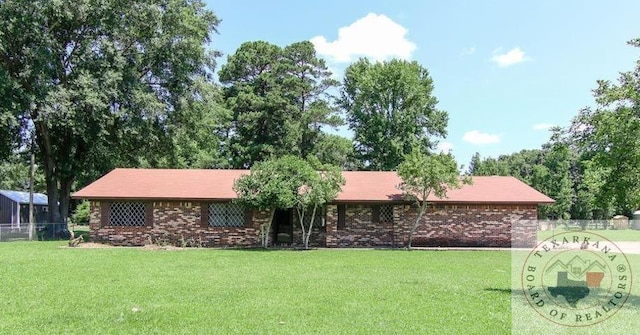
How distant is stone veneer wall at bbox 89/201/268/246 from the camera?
2073 cm

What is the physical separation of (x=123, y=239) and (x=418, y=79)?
27924 mm

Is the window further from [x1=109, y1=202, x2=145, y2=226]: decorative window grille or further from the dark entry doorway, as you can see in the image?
[x1=109, y1=202, x2=145, y2=226]: decorative window grille

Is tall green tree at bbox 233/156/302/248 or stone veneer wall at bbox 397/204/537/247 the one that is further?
stone veneer wall at bbox 397/204/537/247

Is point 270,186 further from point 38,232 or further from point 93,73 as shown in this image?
point 38,232

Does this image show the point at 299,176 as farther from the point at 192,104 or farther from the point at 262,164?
the point at 192,104

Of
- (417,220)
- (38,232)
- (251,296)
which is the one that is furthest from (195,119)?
(251,296)

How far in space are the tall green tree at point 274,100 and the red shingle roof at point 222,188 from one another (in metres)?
13.5

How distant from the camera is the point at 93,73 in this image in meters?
23.9

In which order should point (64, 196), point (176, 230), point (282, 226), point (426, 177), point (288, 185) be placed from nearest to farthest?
1. point (288, 185)
2. point (426, 177)
3. point (176, 230)
4. point (282, 226)
5. point (64, 196)

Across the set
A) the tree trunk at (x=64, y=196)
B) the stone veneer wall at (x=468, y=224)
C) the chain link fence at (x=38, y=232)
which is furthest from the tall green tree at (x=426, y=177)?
the tree trunk at (x=64, y=196)

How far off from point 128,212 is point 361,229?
32.3ft

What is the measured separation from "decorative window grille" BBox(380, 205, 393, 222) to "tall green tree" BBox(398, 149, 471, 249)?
1.12 m

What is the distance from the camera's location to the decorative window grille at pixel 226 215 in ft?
69.4

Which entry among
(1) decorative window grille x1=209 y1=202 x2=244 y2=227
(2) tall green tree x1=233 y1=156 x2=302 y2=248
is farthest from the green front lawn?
(1) decorative window grille x1=209 y1=202 x2=244 y2=227
